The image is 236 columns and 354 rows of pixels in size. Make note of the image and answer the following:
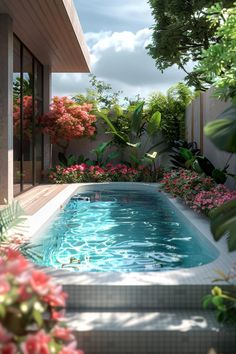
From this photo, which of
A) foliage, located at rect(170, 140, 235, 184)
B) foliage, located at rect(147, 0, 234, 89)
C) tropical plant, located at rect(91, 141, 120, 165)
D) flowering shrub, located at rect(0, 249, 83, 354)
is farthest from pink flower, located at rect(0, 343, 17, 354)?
foliage, located at rect(147, 0, 234, 89)

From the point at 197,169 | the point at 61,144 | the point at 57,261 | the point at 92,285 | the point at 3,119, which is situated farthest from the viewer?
the point at 61,144

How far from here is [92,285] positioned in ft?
12.0

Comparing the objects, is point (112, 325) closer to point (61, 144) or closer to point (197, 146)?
point (197, 146)

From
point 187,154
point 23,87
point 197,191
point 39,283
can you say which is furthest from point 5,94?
point 39,283

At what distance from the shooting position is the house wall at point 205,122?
10.4 metres

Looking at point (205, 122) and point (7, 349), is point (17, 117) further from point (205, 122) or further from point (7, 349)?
point (7, 349)

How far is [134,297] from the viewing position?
11.9 ft

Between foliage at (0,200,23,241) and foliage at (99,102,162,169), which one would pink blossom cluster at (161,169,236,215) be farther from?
foliage at (0,200,23,241)

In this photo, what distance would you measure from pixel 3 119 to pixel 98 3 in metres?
4.66

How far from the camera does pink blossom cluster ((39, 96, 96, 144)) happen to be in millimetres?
13656

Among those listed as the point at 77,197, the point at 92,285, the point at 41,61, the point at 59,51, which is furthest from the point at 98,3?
the point at 92,285

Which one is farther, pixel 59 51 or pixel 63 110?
pixel 63 110

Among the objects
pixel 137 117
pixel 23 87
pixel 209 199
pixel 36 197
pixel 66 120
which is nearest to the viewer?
pixel 209 199

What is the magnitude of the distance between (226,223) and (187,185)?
634 cm
